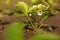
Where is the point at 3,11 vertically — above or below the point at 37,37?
above

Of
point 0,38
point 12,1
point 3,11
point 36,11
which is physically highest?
point 12,1

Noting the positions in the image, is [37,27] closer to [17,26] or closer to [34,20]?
[34,20]

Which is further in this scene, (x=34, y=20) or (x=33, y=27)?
(x=34, y=20)

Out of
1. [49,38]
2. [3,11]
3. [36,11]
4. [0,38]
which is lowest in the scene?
[49,38]

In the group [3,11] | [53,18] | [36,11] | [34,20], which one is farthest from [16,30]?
[3,11]

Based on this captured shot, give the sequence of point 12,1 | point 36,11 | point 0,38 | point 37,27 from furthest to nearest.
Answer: point 12,1 → point 37,27 → point 36,11 → point 0,38

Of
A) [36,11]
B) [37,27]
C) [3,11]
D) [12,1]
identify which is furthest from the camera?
[12,1]

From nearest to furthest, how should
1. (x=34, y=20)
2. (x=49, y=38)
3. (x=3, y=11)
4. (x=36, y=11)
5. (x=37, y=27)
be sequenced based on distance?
(x=49, y=38) < (x=36, y=11) < (x=37, y=27) < (x=34, y=20) < (x=3, y=11)

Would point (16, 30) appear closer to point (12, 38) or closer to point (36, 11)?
point (12, 38)

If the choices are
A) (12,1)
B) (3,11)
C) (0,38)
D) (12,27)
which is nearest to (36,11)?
(0,38)
